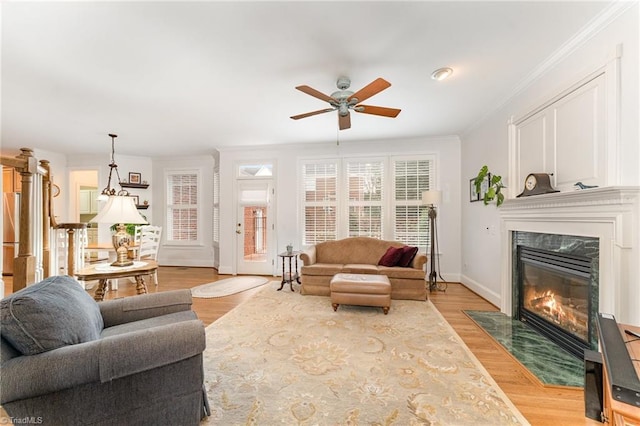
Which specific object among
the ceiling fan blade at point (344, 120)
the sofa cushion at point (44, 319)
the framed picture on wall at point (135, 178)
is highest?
the ceiling fan blade at point (344, 120)

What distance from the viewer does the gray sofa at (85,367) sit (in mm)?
1088

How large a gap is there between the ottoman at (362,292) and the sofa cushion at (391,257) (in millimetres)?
843

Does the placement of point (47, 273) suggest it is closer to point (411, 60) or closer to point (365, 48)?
point (365, 48)

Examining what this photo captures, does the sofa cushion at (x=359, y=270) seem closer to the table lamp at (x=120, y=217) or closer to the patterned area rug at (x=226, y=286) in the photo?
the patterned area rug at (x=226, y=286)

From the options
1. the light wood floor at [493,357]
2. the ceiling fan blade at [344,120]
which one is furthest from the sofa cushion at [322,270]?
the ceiling fan blade at [344,120]

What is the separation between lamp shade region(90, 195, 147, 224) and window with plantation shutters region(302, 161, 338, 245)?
312 cm

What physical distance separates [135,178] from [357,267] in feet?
18.9

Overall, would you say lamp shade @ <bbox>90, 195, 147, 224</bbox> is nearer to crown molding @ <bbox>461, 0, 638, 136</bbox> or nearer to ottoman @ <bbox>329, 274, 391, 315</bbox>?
ottoman @ <bbox>329, 274, 391, 315</bbox>

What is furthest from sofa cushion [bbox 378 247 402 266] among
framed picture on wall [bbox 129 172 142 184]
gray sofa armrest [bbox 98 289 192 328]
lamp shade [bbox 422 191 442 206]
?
framed picture on wall [bbox 129 172 142 184]

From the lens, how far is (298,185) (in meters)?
5.36

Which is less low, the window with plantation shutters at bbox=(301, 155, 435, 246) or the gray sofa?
the window with plantation shutters at bbox=(301, 155, 435, 246)

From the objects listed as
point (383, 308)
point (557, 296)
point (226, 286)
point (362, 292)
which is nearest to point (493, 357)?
point (557, 296)

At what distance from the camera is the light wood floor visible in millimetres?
1632

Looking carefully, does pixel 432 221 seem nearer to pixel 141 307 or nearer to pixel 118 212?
pixel 141 307
